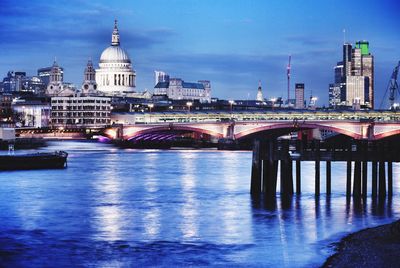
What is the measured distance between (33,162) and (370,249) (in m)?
48.0

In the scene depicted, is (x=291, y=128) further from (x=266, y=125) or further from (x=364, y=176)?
(x=364, y=176)

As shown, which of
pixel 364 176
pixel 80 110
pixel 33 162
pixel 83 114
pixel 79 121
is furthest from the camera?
pixel 80 110

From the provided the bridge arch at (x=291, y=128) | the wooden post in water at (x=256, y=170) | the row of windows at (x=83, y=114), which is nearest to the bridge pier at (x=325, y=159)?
the wooden post in water at (x=256, y=170)

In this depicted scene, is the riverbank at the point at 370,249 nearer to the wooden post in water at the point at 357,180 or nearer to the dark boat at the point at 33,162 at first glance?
the wooden post in water at the point at 357,180

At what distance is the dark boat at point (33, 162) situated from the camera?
7131 cm

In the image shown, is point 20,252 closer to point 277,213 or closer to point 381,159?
point 277,213

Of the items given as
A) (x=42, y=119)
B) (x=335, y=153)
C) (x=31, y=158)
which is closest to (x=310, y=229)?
(x=335, y=153)

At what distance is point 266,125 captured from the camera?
122m

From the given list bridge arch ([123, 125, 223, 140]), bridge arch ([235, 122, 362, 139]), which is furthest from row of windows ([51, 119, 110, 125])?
bridge arch ([235, 122, 362, 139])

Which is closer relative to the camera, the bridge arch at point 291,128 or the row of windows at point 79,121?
the bridge arch at point 291,128

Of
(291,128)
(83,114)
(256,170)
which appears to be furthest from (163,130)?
(256,170)

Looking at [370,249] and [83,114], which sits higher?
[83,114]

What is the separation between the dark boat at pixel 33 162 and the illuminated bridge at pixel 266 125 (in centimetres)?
5026

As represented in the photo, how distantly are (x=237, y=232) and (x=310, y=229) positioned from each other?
2.82 m
